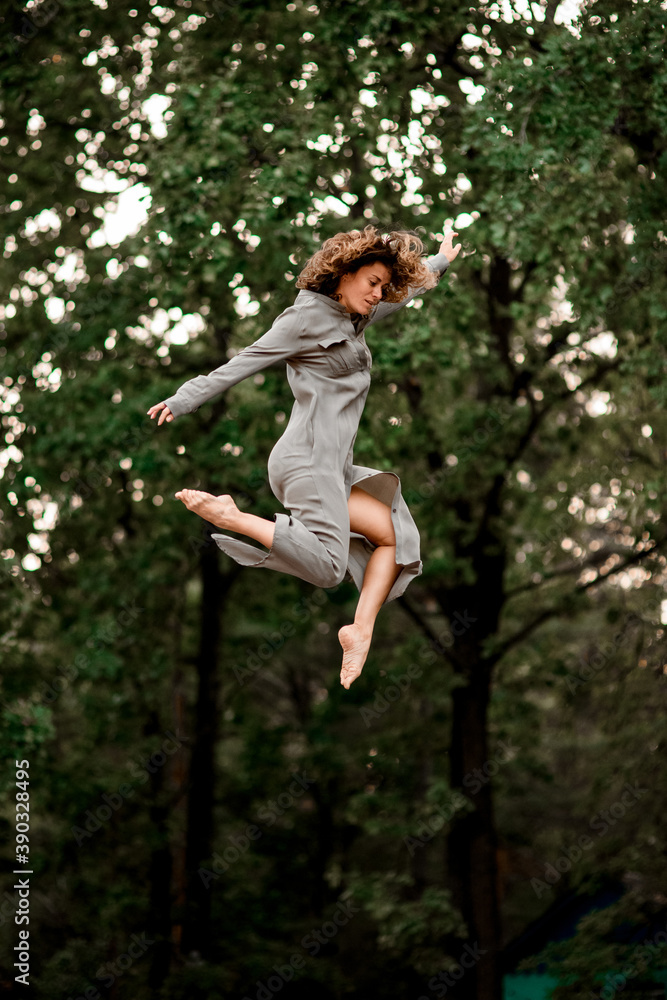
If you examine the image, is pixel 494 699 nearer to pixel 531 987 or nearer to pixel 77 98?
pixel 531 987

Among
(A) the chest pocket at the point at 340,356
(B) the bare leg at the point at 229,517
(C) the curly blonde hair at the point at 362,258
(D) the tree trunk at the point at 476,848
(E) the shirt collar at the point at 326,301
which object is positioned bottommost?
(D) the tree trunk at the point at 476,848

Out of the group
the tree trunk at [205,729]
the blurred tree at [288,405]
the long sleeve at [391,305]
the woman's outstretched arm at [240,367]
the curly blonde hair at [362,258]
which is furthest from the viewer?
the tree trunk at [205,729]

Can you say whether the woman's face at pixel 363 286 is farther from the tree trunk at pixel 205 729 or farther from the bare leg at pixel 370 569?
the tree trunk at pixel 205 729

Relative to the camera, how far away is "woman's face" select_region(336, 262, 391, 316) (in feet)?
13.1

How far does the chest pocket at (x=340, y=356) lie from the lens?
3.96 meters

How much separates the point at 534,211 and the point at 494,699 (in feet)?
24.1

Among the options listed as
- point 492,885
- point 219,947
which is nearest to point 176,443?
point 492,885

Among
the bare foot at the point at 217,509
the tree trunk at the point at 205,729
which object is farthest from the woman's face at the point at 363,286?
the tree trunk at the point at 205,729

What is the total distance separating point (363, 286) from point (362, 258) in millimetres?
101

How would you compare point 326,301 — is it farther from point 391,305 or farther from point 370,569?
point 370,569

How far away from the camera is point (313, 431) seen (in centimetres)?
394

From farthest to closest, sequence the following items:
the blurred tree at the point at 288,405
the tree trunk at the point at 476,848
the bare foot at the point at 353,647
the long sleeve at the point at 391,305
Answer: the tree trunk at the point at 476,848 < the blurred tree at the point at 288,405 < the long sleeve at the point at 391,305 < the bare foot at the point at 353,647

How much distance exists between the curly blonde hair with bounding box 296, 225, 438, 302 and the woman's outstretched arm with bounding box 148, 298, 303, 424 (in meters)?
0.16

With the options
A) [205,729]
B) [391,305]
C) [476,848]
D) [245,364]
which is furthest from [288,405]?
[205,729]
